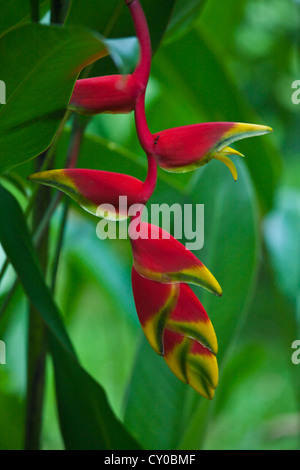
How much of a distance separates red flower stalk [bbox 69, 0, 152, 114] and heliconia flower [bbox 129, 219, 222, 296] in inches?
1.9

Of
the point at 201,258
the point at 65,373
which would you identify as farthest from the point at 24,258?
the point at 201,258

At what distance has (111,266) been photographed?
27.8 inches

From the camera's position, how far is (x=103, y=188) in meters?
0.22

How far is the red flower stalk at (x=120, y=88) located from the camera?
0.70ft

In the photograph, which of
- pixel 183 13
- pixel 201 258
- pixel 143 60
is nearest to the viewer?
pixel 143 60

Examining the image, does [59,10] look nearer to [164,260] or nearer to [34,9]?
[34,9]

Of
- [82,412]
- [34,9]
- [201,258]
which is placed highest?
[34,9]

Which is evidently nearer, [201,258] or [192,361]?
[192,361]

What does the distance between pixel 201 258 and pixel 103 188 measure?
10.4 inches

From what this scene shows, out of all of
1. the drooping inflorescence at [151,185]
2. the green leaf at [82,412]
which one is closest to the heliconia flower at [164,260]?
the drooping inflorescence at [151,185]

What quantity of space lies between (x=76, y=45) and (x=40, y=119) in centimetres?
5

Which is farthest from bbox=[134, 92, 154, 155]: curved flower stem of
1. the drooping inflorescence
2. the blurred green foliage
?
the blurred green foliage

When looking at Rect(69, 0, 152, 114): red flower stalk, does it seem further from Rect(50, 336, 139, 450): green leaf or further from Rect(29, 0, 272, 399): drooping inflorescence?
Rect(50, 336, 139, 450): green leaf

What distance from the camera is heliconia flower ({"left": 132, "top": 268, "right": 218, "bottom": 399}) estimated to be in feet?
0.74
